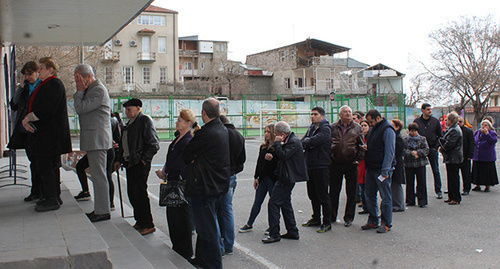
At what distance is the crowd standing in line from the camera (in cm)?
482

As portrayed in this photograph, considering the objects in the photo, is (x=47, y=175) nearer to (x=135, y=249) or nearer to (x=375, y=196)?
(x=135, y=249)

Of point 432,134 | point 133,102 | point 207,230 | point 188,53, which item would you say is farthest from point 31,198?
point 188,53

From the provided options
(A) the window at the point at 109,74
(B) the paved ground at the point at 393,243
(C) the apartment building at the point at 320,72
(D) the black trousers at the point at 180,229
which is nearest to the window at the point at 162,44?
(A) the window at the point at 109,74

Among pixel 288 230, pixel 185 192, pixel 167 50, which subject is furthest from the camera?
pixel 167 50

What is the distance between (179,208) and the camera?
515cm

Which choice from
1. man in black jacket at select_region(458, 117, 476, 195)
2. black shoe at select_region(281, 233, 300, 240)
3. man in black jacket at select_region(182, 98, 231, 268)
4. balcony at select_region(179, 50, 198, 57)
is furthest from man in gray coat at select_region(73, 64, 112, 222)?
balcony at select_region(179, 50, 198, 57)

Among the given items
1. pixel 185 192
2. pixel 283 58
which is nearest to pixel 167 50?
pixel 283 58

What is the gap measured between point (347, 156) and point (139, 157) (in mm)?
3401

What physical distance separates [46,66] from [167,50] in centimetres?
5419

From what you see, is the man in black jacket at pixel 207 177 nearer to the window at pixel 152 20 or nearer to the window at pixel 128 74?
the window at pixel 128 74

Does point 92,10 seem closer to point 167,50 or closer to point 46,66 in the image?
point 46,66

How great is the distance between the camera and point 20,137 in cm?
617

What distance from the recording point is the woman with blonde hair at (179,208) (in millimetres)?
5160

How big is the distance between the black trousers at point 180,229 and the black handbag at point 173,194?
0.47 feet
